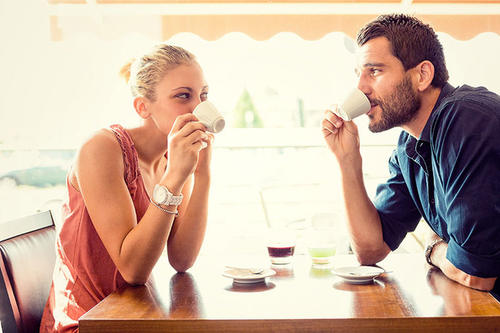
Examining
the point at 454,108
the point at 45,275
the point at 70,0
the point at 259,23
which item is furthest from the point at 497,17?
the point at 45,275

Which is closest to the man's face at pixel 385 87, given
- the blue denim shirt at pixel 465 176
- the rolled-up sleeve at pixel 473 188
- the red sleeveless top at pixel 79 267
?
the blue denim shirt at pixel 465 176

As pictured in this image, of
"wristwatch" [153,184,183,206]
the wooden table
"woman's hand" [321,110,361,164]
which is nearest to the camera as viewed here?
the wooden table

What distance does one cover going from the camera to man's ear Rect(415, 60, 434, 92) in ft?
5.93

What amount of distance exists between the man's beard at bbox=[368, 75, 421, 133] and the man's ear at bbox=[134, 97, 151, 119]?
0.79m

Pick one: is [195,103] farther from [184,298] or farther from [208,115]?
[184,298]

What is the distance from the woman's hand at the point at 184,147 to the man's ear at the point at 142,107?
245 mm

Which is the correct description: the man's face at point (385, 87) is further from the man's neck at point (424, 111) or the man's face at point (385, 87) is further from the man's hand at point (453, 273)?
the man's hand at point (453, 273)

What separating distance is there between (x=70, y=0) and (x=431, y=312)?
2.84 meters

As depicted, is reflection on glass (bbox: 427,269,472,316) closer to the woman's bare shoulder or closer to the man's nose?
the man's nose

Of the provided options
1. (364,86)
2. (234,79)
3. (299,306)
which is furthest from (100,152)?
(234,79)

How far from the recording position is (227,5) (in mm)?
3119

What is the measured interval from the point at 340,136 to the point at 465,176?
56cm

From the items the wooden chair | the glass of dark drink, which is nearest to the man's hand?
the glass of dark drink

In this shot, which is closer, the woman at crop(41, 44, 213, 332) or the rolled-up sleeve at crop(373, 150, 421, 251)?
the woman at crop(41, 44, 213, 332)
